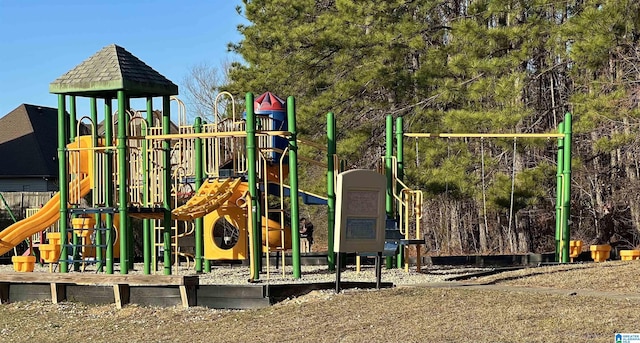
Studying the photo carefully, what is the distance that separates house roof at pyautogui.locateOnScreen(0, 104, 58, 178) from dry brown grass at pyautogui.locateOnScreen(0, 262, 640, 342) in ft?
94.8

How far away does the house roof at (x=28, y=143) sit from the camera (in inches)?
1704

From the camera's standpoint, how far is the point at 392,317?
460 inches

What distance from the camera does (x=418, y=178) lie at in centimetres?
2667

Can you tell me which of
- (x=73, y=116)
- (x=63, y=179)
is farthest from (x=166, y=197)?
(x=73, y=116)

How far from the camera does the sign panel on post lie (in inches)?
562

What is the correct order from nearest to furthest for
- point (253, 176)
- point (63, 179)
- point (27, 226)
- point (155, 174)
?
point (253, 176), point (63, 179), point (155, 174), point (27, 226)

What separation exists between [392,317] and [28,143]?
3510 centimetres

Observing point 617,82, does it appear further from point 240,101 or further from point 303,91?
point 240,101

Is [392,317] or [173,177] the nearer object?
[392,317]

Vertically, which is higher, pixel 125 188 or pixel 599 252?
pixel 125 188

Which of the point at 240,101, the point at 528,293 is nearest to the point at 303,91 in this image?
the point at 240,101

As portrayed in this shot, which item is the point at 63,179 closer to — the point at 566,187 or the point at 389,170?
the point at 389,170

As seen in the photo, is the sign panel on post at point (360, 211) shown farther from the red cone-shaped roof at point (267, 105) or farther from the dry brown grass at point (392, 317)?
the red cone-shaped roof at point (267, 105)

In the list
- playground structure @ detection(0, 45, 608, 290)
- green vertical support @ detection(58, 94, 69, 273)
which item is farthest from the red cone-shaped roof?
green vertical support @ detection(58, 94, 69, 273)
